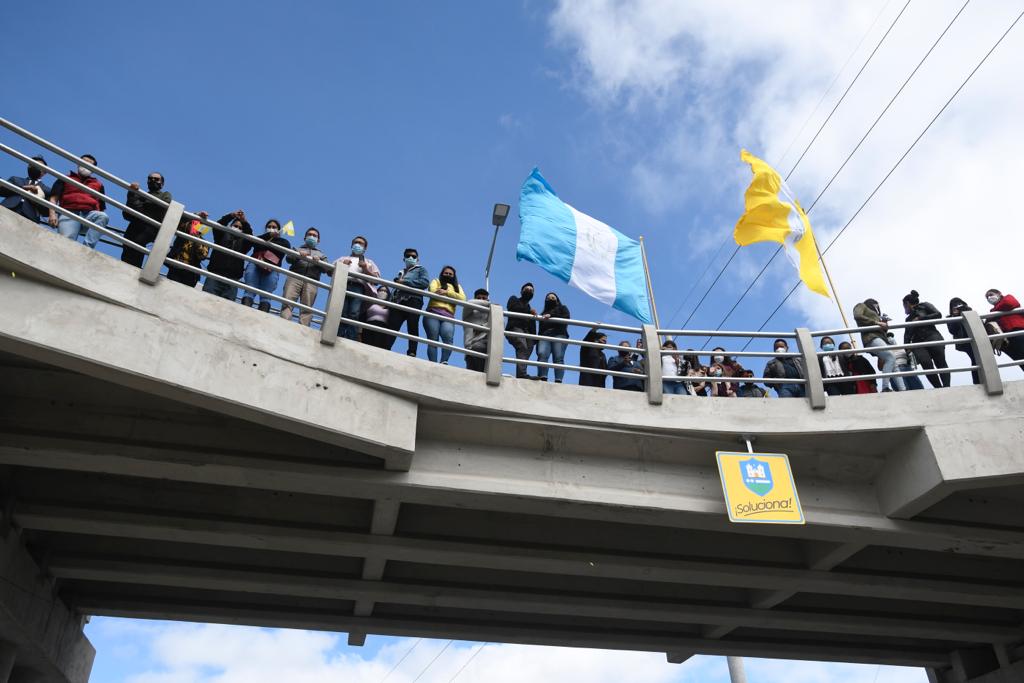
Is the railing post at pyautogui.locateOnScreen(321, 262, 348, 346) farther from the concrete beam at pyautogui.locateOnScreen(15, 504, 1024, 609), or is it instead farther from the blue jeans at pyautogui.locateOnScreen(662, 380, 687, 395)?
the blue jeans at pyautogui.locateOnScreen(662, 380, 687, 395)

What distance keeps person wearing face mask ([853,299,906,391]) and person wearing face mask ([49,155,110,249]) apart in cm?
1045

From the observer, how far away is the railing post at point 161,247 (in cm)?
897

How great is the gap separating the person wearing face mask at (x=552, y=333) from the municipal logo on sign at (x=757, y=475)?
107 inches

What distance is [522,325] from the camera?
12.6 m

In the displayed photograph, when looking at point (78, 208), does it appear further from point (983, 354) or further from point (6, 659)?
point (983, 354)

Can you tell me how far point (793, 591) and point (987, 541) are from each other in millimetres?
3240

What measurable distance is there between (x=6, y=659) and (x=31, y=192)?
8110mm

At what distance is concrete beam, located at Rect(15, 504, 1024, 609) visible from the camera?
11.5 m

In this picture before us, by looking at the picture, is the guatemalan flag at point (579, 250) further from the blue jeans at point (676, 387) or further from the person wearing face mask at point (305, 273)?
the person wearing face mask at point (305, 273)

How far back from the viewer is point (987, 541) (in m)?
11.4

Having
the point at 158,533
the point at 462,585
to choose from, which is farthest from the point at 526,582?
the point at 158,533

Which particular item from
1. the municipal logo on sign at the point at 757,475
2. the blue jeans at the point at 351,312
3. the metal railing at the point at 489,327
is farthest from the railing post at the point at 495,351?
the municipal logo on sign at the point at 757,475

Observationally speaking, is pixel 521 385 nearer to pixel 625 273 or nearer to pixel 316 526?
pixel 316 526

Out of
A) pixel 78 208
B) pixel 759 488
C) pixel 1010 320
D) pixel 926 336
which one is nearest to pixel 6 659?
pixel 78 208
